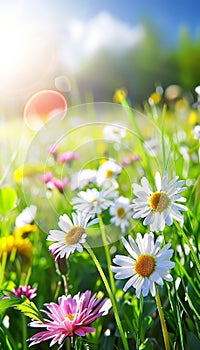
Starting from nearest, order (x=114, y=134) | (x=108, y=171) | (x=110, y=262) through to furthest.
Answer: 1. (x=110, y=262)
2. (x=108, y=171)
3. (x=114, y=134)

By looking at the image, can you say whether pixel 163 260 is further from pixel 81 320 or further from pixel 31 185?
pixel 31 185

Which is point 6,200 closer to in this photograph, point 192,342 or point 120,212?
point 120,212

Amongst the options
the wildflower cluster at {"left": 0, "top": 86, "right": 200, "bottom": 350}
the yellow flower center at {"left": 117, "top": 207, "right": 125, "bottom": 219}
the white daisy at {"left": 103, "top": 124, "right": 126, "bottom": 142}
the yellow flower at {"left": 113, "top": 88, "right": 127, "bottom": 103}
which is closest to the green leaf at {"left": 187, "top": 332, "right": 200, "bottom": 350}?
the wildflower cluster at {"left": 0, "top": 86, "right": 200, "bottom": 350}

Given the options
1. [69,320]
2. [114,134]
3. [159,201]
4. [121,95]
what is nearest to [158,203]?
[159,201]

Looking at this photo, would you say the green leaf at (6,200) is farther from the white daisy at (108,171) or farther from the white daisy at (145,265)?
the white daisy at (145,265)

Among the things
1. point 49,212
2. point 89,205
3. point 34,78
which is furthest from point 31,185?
point 34,78

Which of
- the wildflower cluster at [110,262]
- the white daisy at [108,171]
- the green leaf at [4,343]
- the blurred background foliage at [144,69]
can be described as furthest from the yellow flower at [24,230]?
the blurred background foliage at [144,69]

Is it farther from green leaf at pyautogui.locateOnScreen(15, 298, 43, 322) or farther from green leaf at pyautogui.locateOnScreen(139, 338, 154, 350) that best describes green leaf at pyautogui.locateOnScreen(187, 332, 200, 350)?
green leaf at pyautogui.locateOnScreen(15, 298, 43, 322)
